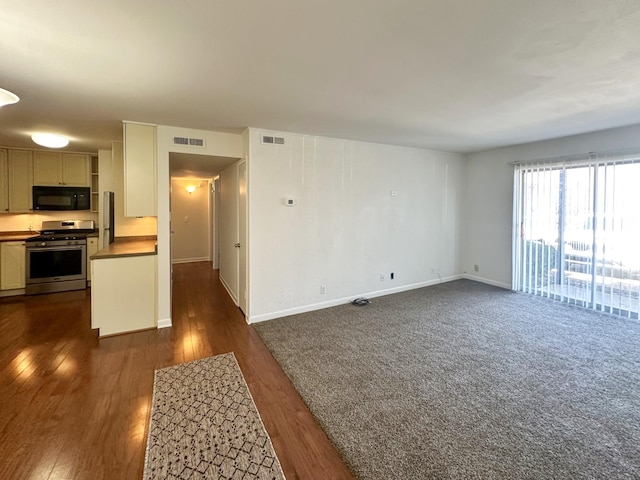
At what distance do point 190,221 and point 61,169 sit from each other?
10.4 feet

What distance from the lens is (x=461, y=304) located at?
15.8ft

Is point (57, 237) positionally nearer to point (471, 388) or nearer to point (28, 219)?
point (28, 219)

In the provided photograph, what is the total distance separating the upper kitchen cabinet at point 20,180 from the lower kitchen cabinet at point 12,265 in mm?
727

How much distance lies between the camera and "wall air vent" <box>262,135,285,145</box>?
408 cm

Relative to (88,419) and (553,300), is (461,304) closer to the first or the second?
(553,300)

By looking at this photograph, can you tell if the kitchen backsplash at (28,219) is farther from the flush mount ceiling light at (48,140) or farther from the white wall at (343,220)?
the white wall at (343,220)

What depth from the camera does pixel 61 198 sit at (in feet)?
18.6

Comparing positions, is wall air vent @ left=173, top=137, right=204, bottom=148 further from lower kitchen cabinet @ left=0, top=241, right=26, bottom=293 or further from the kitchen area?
lower kitchen cabinet @ left=0, top=241, right=26, bottom=293

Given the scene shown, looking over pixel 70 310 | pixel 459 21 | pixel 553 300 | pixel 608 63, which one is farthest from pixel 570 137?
pixel 70 310

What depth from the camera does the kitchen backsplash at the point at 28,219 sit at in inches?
222

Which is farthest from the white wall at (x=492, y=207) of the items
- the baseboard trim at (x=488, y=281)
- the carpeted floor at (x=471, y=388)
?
the carpeted floor at (x=471, y=388)

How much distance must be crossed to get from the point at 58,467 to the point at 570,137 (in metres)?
6.79

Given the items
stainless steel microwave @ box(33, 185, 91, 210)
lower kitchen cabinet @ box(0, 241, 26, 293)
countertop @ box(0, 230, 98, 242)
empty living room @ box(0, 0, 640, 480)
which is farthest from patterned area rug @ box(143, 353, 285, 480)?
stainless steel microwave @ box(33, 185, 91, 210)

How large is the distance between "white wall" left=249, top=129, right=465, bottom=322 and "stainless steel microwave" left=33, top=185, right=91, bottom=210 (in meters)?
4.13
